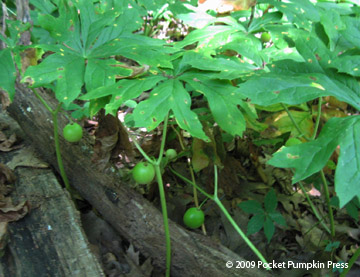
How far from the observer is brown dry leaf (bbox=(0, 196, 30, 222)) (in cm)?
154

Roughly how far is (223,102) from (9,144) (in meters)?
1.52

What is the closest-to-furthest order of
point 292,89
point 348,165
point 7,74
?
point 348,165
point 292,89
point 7,74

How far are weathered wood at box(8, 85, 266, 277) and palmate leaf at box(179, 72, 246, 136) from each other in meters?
0.64

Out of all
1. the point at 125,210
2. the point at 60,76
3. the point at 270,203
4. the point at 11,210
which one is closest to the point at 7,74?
the point at 60,76

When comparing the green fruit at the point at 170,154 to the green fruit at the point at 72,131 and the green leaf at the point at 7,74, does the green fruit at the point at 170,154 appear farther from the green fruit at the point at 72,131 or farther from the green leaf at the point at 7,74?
the green leaf at the point at 7,74

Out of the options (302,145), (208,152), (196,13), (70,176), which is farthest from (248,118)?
(70,176)

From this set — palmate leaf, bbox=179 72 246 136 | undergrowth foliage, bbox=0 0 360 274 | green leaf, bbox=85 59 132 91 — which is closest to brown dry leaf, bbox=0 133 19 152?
undergrowth foliage, bbox=0 0 360 274

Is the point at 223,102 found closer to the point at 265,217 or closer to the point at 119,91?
the point at 119,91

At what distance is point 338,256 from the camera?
6.19ft

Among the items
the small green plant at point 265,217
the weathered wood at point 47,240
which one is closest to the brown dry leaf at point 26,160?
the weathered wood at point 47,240

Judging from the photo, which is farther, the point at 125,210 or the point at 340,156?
the point at 125,210

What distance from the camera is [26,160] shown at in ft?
6.55

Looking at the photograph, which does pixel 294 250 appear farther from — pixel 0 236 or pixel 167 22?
pixel 167 22

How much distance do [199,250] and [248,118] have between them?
2.45 ft
